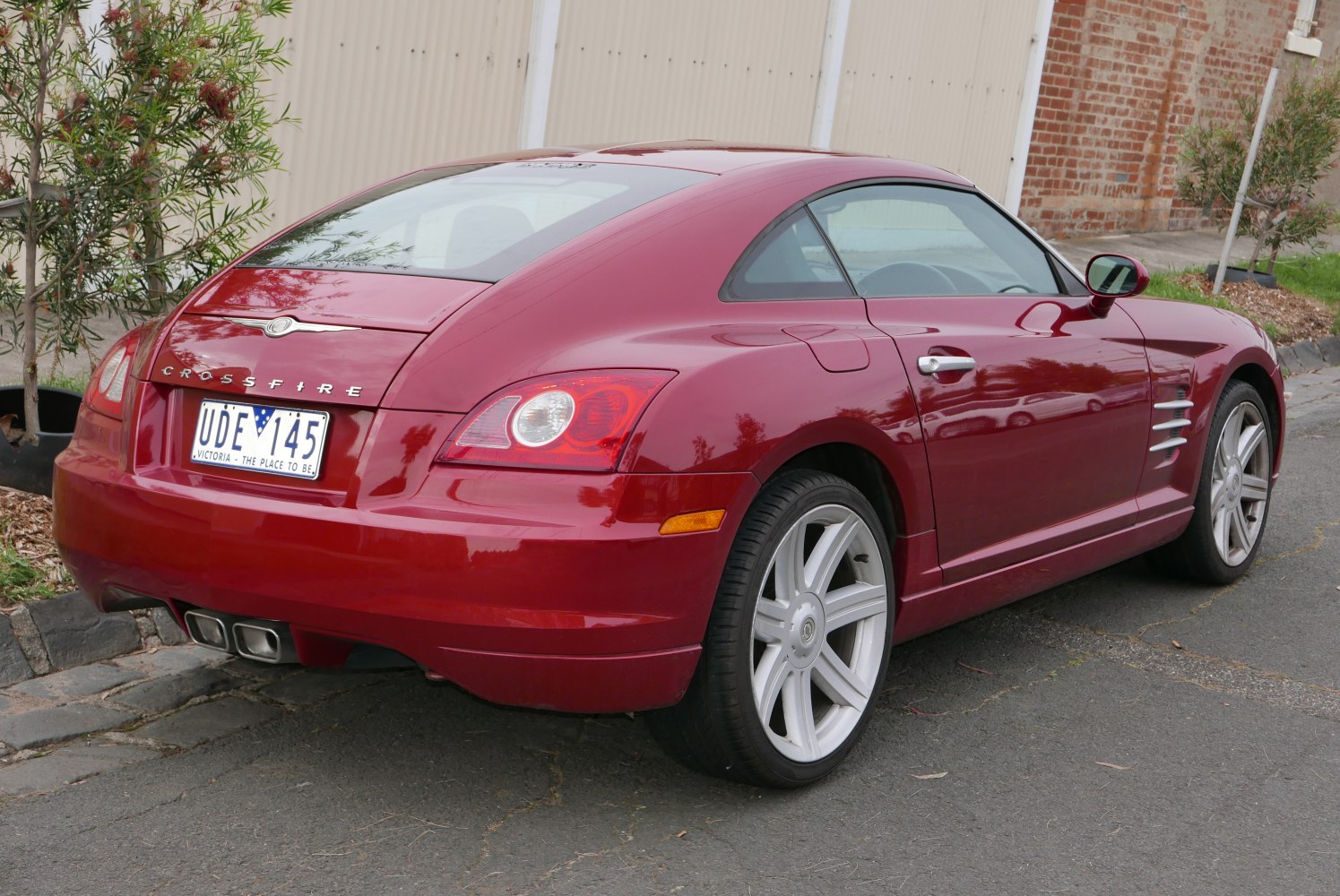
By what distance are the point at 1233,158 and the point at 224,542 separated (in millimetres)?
12054

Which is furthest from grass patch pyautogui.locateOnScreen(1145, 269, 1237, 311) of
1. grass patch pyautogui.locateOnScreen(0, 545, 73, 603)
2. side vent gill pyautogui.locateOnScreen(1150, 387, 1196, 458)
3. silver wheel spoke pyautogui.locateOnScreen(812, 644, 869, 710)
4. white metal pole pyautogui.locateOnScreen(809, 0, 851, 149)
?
grass patch pyautogui.locateOnScreen(0, 545, 73, 603)

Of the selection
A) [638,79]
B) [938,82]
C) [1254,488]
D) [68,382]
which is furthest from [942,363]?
[938,82]

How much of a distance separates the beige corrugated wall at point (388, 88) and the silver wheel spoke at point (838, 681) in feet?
20.0

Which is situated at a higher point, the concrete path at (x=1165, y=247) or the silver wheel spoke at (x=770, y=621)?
the concrete path at (x=1165, y=247)

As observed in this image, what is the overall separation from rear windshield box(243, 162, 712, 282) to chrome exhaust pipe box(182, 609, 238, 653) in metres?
0.90

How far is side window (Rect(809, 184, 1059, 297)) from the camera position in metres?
3.96

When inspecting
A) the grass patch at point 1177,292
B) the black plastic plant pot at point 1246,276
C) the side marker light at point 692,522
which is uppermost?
the black plastic plant pot at point 1246,276

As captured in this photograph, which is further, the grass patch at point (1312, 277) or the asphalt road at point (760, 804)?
the grass patch at point (1312, 277)

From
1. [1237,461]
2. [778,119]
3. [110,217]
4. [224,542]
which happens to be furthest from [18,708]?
[778,119]

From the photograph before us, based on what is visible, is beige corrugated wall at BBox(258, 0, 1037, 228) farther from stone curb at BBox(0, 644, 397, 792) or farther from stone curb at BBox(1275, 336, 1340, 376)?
stone curb at BBox(0, 644, 397, 792)

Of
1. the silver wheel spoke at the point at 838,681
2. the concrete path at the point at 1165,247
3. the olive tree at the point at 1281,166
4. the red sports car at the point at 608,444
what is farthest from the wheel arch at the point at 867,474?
the concrete path at the point at 1165,247

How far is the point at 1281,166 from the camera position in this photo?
1290cm

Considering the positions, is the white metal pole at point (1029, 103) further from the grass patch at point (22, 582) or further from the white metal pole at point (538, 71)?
the grass patch at point (22, 582)

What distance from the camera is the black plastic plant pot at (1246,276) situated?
13403mm
